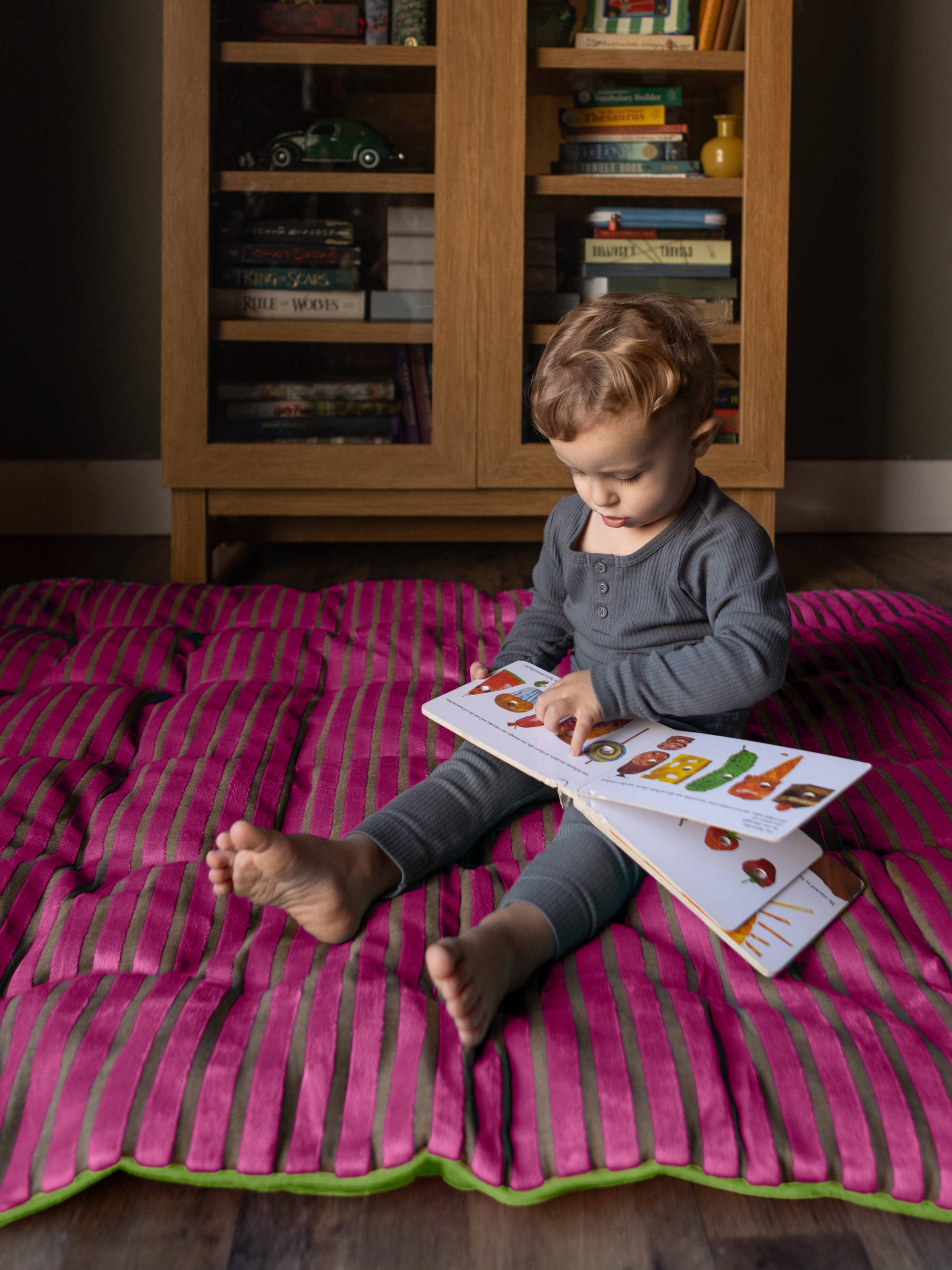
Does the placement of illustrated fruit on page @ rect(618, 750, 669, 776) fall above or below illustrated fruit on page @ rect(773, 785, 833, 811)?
below

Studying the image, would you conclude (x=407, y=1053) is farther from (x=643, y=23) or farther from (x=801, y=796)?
(x=643, y=23)

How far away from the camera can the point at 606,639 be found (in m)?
0.99

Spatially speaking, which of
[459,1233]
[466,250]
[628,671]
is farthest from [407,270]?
[459,1233]

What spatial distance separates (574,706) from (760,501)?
117 cm

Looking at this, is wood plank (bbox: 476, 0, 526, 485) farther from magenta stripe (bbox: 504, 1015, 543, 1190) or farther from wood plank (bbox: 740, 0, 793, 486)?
magenta stripe (bbox: 504, 1015, 543, 1190)

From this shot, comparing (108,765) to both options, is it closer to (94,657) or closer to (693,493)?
(94,657)

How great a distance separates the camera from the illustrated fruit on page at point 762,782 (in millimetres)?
720

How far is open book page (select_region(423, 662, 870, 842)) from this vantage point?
2.30ft

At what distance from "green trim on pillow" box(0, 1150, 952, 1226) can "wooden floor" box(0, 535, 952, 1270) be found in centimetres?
1

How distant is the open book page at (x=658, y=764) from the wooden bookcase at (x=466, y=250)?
973 millimetres

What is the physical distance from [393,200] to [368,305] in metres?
0.17

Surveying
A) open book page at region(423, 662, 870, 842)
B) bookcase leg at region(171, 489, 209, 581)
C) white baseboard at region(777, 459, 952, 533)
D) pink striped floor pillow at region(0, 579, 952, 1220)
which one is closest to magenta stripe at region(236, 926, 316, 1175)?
pink striped floor pillow at region(0, 579, 952, 1220)

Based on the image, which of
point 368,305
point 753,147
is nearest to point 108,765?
point 368,305

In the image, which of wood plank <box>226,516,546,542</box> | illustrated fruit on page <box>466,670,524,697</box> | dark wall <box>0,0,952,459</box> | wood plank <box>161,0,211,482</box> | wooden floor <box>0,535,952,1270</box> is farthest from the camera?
dark wall <box>0,0,952,459</box>
